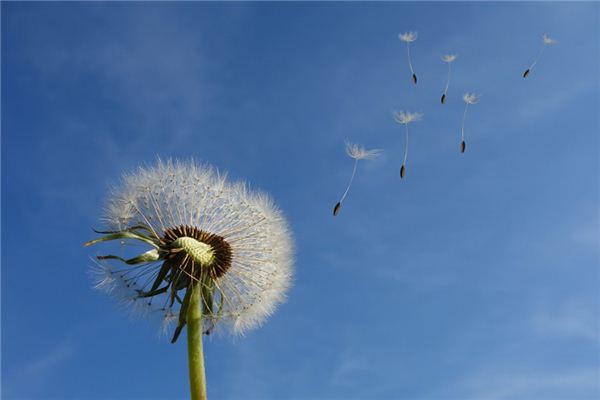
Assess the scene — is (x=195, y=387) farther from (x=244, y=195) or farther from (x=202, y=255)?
(x=244, y=195)

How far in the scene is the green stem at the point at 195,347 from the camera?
30.8ft

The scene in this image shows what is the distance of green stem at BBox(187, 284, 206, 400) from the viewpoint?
9.38 meters

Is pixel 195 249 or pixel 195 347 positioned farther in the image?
pixel 195 249

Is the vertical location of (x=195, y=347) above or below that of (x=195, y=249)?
below

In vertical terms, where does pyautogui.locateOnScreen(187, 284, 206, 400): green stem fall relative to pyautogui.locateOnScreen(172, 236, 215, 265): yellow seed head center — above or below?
below

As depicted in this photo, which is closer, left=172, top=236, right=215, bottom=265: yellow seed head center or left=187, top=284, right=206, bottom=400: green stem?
left=187, top=284, right=206, bottom=400: green stem

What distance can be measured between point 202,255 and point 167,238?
702 mm

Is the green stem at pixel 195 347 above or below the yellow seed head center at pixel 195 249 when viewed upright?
below

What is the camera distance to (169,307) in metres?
11.2

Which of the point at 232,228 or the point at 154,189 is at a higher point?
the point at 154,189

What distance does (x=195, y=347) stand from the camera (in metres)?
9.78

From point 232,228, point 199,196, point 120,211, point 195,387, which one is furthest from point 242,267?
point 195,387

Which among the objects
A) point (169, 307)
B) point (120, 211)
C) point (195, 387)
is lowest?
point (195, 387)

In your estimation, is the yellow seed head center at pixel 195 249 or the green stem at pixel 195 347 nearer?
the green stem at pixel 195 347
